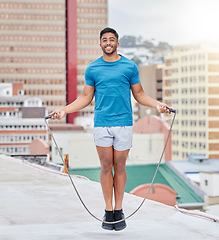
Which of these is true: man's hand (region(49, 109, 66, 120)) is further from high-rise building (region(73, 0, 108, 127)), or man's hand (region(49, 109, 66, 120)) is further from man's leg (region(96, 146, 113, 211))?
high-rise building (region(73, 0, 108, 127))

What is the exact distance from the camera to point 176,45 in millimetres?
50812

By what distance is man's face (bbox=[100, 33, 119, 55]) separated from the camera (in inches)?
70.9

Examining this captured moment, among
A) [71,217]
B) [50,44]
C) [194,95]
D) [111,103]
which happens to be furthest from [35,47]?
[111,103]

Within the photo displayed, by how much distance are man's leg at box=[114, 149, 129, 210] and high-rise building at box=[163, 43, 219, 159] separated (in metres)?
44.7

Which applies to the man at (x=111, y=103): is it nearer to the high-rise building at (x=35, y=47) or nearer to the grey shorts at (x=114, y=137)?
the grey shorts at (x=114, y=137)

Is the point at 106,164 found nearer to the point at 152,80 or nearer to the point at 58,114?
the point at 58,114

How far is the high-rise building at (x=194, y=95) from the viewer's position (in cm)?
4641

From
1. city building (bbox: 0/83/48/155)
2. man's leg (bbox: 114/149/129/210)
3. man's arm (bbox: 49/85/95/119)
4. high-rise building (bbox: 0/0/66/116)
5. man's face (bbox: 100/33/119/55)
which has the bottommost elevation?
city building (bbox: 0/83/48/155)

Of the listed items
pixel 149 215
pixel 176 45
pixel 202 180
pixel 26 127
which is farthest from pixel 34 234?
pixel 176 45

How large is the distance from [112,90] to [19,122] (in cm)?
3132

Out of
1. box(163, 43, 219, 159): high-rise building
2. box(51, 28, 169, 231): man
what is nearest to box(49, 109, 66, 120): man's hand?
box(51, 28, 169, 231): man

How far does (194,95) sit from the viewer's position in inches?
1911

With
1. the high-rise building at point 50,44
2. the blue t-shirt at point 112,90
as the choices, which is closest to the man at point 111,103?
the blue t-shirt at point 112,90

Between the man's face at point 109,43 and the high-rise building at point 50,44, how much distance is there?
44690mm
